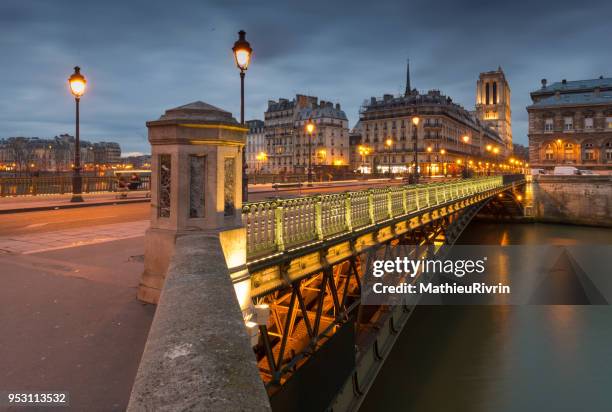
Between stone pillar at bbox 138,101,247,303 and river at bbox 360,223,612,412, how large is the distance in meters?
9.13

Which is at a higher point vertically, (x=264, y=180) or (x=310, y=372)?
(x=264, y=180)

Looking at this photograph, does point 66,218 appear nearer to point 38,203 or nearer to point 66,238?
point 66,238

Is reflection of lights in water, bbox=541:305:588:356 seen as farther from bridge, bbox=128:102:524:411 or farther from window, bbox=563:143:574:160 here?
window, bbox=563:143:574:160

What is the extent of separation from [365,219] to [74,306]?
8241mm

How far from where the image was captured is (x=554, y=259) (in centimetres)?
3356

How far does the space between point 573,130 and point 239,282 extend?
84.5 meters

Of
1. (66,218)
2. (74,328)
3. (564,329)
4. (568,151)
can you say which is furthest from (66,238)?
(568,151)

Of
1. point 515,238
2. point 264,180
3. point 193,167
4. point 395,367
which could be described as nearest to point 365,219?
point 395,367

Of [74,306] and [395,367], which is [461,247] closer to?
[395,367]

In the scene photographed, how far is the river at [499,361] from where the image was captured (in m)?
13.4

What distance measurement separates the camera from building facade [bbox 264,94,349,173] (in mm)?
114375

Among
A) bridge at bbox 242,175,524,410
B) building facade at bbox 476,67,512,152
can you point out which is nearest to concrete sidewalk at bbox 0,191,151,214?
bridge at bbox 242,175,524,410

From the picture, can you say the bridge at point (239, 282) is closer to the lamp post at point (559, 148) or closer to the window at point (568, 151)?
the lamp post at point (559, 148)

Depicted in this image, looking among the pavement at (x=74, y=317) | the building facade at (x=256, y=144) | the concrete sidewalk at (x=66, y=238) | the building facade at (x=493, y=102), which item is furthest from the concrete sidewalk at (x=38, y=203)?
the building facade at (x=493, y=102)
